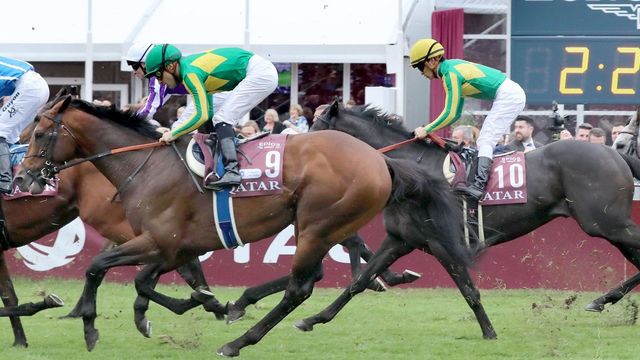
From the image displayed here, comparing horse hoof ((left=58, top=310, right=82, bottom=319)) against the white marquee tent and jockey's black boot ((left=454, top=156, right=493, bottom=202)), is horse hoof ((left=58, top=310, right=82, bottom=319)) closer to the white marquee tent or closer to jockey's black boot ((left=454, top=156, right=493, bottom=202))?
jockey's black boot ((left=454, top=156, right=493, bottom=202))

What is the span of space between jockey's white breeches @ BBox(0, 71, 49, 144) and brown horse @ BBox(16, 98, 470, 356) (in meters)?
0.85

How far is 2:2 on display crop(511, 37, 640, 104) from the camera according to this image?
40.7 feet

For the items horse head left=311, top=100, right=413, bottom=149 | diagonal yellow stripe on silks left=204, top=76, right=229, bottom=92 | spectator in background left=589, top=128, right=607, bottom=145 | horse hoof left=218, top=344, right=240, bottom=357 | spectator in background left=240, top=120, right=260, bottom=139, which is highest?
diagonal yellow stripe on silks left=204, top=76, right=229, bottom=92

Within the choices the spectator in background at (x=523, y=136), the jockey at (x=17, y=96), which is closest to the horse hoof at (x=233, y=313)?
the jockey at (x=17, y=96)

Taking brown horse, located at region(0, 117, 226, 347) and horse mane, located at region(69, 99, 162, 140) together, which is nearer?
horse mane, located at region(69, 99, 162, 140)

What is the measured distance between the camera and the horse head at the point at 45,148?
8.11 meters

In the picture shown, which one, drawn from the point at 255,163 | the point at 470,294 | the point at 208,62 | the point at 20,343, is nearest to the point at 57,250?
the point at 20,343

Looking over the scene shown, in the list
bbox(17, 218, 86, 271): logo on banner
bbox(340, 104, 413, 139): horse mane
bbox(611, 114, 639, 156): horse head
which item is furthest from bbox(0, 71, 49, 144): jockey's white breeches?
bbox(611, 114, 639, 156): horse head

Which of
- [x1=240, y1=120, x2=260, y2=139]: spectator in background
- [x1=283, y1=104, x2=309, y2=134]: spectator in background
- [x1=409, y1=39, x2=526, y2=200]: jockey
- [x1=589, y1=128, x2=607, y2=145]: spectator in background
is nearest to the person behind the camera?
[x1=409, y1=39, x2=526, y2=200]: jockey

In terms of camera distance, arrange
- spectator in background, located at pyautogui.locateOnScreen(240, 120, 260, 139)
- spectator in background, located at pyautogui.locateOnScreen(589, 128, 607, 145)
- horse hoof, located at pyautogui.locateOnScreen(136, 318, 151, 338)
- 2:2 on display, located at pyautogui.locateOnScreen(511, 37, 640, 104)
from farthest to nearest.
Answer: spectator in background, located at pyautogui.locateOnScreen(240, 120, 260, 139), 2:2 on display, located at pyautogui.locateOnScreen(511, 37, 640, 104), spectator in background, located at pyautogui.locateOnScreen(589, 128, 607, 145), horse hoof, located at pyautogui.locateOnScreen(136, 318, 151, 338)

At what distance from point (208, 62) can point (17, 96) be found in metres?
1.63

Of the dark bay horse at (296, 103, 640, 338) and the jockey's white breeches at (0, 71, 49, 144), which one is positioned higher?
the jockey's white breeches at (0, 71, 49, 144)

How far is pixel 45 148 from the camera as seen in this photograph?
320 inches

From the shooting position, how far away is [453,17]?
1491 centimetres
